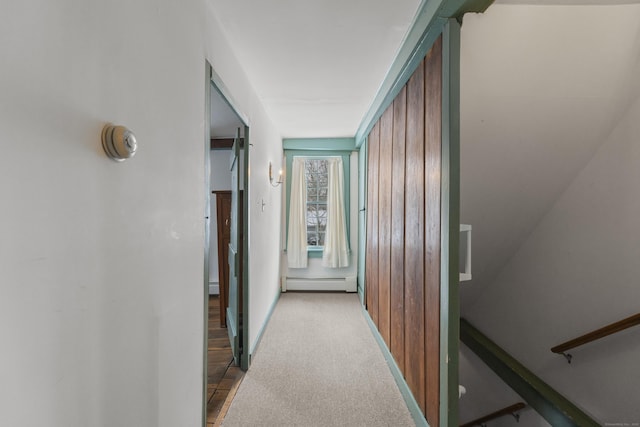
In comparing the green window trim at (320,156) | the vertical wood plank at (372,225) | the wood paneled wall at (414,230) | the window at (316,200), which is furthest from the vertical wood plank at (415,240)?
the window at (316,200)

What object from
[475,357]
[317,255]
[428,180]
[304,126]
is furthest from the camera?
[317,255]

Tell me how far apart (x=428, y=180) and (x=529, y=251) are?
5.85 feet

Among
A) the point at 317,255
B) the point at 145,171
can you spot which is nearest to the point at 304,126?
the point at 317,255

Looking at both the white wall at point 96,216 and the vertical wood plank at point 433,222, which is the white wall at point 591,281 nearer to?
the vertical wood plank at point 433,222

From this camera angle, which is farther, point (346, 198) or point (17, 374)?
point (346, 198)

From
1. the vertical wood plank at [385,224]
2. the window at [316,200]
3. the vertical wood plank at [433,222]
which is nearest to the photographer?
the vertical wood plank at [433,222]

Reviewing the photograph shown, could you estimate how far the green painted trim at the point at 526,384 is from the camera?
7.74 ft

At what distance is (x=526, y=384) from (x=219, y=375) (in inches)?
108

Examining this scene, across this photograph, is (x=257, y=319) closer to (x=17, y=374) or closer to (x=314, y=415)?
(x=314, y=415)

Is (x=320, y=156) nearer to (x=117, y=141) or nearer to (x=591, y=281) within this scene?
(x=591, y=281)

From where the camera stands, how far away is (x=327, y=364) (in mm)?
2416

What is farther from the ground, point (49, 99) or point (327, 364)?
point (49, 99)

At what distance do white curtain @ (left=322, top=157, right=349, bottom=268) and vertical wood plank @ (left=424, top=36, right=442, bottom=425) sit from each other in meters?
2.75

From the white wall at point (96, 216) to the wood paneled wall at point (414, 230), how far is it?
1.19 meters
